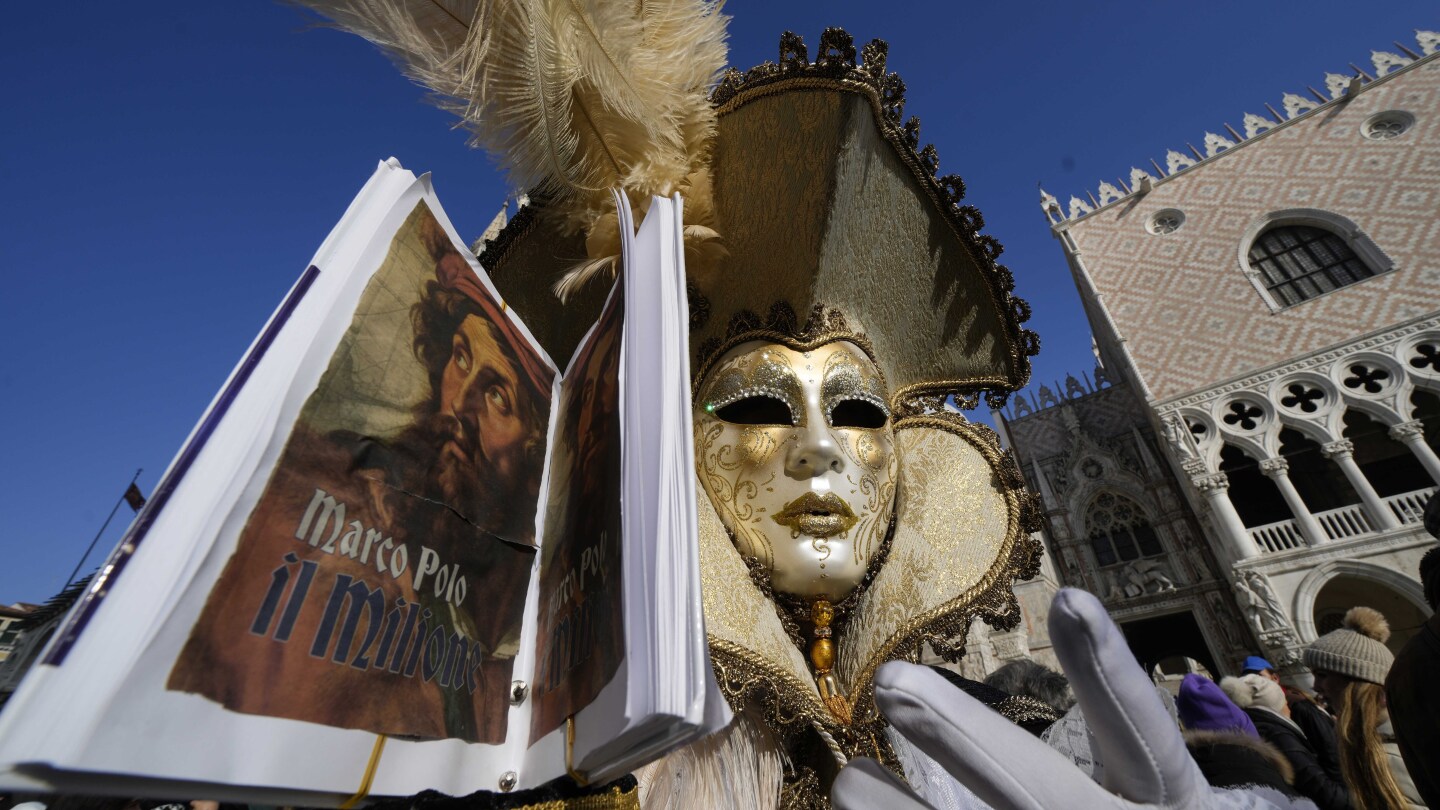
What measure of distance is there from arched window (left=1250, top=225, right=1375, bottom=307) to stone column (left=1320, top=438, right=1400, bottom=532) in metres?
2.94

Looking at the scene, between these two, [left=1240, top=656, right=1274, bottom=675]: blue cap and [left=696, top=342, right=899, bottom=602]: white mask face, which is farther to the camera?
[left=1240, top=656, right=1274, bottom=675]: blue cap

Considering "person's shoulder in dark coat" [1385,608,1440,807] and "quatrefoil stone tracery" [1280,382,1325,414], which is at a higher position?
"quatrefoil stone tracery" [1280,382,1325,414]

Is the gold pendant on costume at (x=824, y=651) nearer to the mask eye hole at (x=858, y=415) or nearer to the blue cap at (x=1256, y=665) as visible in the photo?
the mask eye hole at (x=858, y=415)

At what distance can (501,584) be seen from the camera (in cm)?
68

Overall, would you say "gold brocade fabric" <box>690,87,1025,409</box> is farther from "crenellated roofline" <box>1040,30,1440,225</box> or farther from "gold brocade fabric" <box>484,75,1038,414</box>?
"crenellated roofline" <box>1040,30,1440,225</box>

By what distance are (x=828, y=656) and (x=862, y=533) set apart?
0.96ft

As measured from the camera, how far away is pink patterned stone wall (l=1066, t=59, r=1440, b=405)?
995 cm

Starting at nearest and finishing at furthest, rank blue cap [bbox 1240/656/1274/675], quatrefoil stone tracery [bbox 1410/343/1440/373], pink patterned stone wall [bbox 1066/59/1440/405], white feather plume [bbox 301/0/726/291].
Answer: white feather plume [bbox 301/0/726/291] → blue cap [bbox 1240/656/1274/675] → quatrefoil stone tracery [bbox 1410/343/1440/373] → pink patterned stone wall [bbox 1066/59/1440/405]

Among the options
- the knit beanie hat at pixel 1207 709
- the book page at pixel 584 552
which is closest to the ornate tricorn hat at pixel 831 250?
the book page at pixel 584 552

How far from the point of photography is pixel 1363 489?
916 cm

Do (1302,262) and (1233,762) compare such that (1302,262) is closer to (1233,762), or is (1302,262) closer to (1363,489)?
(1363,489)

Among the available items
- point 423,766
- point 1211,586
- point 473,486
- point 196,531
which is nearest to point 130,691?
point 196,531

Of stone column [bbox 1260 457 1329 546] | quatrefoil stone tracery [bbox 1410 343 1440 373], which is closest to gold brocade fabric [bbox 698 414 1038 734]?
stone column [bbox 1260 457 1329 546]

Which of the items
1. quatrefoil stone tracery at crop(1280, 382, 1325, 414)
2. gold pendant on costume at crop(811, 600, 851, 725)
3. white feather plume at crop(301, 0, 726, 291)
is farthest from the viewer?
quatrefoil stone tracery at crop(1280, 382, 1325, 414)
